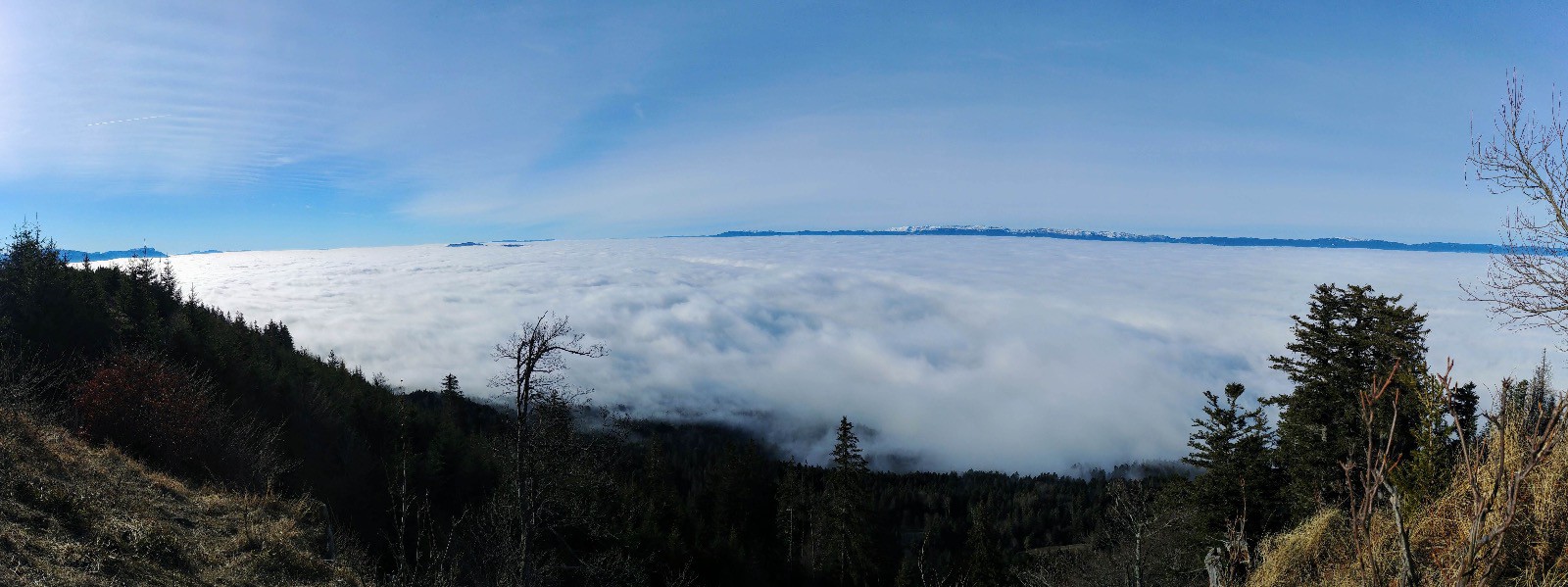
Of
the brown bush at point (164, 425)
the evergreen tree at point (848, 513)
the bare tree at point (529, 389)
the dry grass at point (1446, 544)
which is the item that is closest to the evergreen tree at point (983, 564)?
the evergreen tree at point (848, 513)

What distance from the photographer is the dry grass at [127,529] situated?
989cm

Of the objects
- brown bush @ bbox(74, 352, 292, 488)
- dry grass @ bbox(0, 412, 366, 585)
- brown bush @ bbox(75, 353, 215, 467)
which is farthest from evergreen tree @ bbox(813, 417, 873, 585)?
brown bush @ bbox(75, 353, 215, 467)

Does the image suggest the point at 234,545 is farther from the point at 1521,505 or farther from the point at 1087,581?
the point at 1087,581

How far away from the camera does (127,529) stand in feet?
37.8

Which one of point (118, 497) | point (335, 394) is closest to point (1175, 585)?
point (118, 497)

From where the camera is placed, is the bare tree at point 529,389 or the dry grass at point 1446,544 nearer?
the dry grass at point 1446,544

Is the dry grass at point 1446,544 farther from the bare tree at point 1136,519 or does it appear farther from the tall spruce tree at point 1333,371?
the tall spruce tree at point 1333,371

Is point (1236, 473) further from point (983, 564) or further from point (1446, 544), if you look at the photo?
point (1446, 544)

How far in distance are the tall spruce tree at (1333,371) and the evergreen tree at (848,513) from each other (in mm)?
21137

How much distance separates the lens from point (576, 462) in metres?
13.2

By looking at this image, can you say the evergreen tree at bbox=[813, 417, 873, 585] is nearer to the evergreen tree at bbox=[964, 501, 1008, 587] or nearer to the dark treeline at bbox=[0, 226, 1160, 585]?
the dark treeline at bbox=[0, 226, 1160, 585]

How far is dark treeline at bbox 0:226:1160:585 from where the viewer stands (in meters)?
16.5

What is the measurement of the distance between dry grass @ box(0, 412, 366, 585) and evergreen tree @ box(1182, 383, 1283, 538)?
2487 centimetres

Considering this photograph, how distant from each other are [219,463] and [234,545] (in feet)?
63.9
